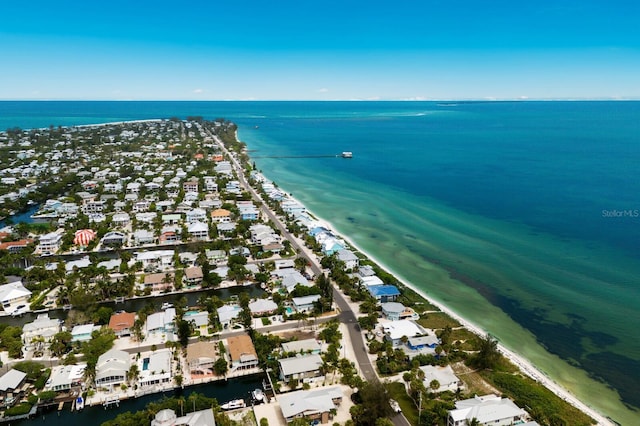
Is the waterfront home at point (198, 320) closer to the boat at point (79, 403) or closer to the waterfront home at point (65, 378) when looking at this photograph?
the waterfront home at point (65, 378)

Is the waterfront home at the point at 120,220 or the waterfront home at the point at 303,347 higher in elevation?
the waterfront home at the point at 120,220

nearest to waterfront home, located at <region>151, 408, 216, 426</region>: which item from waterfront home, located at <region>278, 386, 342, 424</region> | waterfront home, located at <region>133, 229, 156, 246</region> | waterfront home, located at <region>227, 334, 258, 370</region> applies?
waterfront home, located at <region>278, 386, 342, 424</region>

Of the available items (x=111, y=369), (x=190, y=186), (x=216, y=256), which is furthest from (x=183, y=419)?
(x=190, y=186)

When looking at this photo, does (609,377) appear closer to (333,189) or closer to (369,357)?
(369,357)

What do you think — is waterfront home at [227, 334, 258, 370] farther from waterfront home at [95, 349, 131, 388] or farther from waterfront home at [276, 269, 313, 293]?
waterfront home at [276, 269, 313, 293]

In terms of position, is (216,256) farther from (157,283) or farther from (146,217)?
(146,217)

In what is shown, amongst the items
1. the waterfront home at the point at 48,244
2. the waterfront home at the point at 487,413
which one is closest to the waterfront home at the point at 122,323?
the waterfront home at the point at 48,244
